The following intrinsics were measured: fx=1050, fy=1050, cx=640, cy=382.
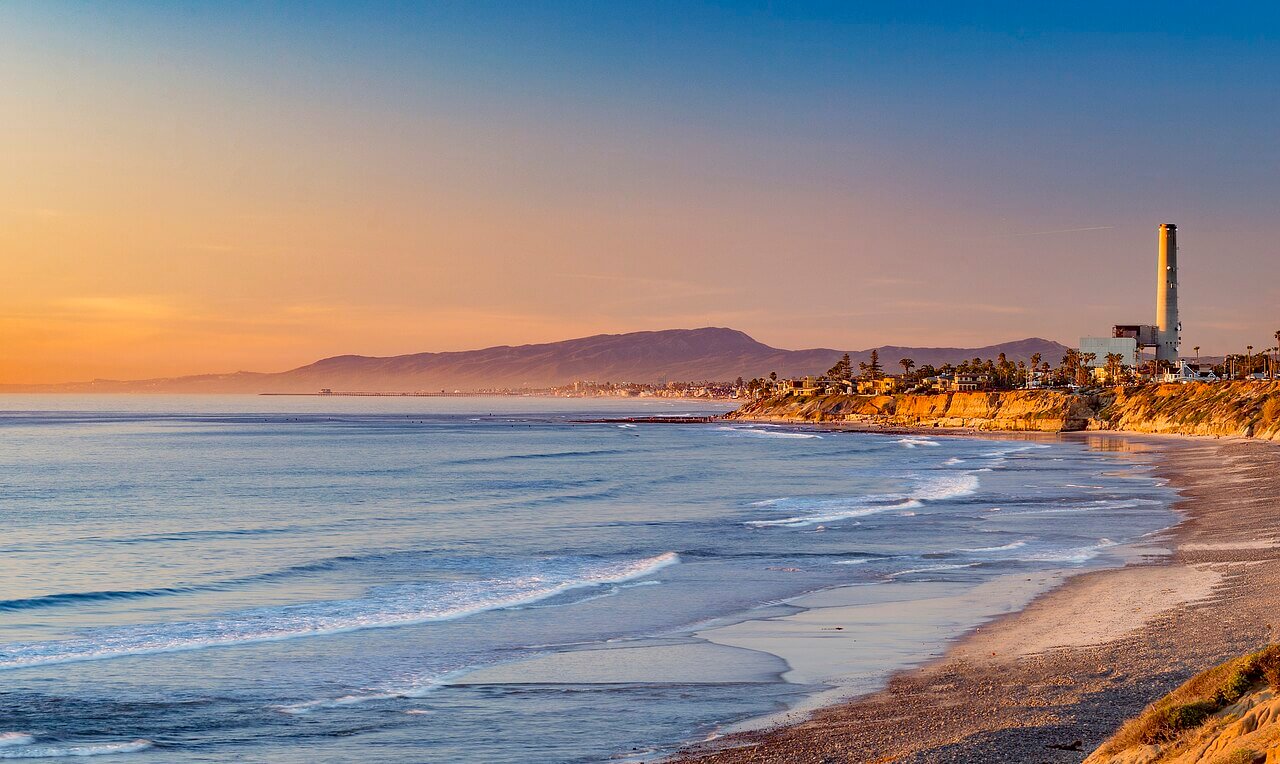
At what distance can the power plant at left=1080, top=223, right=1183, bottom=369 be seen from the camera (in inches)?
6511

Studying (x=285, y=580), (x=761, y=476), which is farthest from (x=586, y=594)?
(x=761, y=476)

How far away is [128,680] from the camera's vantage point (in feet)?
50.5

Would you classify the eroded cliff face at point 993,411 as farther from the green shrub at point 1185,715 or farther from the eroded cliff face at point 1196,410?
the green shrub at point 1185,715

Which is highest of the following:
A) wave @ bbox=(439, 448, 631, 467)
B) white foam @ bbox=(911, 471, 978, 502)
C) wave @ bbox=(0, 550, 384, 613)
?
wave @ bbox=(0, 550, 384, 613)

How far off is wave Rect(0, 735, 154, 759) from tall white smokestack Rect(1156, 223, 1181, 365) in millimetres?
176181

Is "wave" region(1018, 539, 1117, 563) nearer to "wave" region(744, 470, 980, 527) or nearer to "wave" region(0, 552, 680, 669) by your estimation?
"wave" region(0, 552, 680, 669)

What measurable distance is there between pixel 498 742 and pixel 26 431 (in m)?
154

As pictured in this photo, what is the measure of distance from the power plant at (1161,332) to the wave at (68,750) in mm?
176181

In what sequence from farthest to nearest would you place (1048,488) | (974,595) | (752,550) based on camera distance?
(1048,488)
(752,550)
(974,595)

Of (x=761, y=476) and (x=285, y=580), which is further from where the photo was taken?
(x=761, y=476)

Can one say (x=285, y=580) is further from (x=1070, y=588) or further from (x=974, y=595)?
(x=1070, y=588)

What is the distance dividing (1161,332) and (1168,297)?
868cm

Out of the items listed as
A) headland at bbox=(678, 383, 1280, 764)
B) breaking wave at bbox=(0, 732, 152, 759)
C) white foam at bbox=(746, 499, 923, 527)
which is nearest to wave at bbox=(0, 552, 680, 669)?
breaking wave at bbox=(0, 732, 152, 759)

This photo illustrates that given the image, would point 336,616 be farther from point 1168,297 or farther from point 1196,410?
point 1168,297
